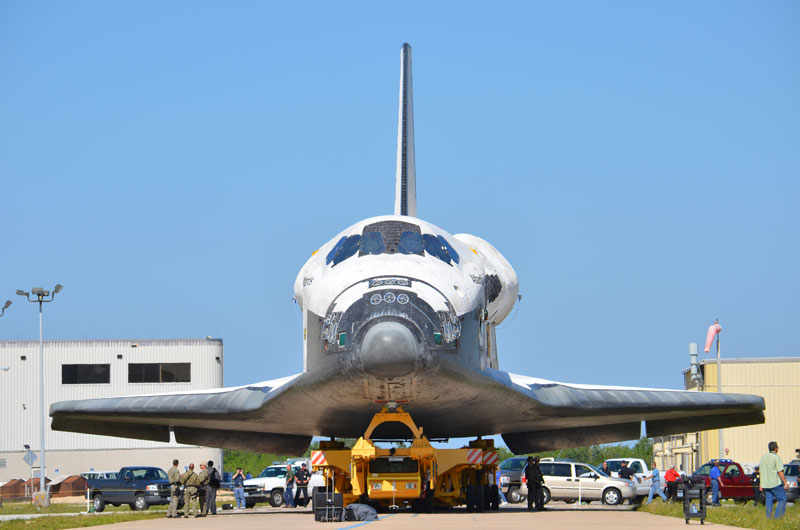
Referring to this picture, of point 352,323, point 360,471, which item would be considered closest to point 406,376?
point 352,323

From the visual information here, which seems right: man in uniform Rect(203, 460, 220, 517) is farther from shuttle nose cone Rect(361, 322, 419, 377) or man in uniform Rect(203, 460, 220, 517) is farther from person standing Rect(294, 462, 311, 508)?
shuttle nose cone Rect(361, 322, 419, 377)

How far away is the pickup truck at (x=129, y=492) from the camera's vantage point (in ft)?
80.1

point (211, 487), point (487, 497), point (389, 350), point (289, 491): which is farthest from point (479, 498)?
point (289, 491)

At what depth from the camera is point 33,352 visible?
41719mm

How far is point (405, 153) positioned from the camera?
66.8 feet

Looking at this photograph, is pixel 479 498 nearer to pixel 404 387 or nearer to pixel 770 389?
pixel 404 387

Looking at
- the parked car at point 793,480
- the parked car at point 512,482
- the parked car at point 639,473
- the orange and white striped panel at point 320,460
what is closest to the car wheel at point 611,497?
the parked car at point 639,473

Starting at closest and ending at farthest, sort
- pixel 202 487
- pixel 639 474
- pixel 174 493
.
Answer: pixel 174 493 → pixel 202 487 → pixel 639 474

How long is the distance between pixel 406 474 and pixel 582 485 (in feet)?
39.0

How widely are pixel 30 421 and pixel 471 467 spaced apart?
103 ft

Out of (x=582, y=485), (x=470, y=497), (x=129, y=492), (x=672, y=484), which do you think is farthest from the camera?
(x=129, y=492)

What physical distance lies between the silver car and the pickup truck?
797 cm

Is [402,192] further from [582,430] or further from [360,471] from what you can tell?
[360,471]

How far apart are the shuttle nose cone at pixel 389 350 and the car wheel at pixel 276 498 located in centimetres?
1441
